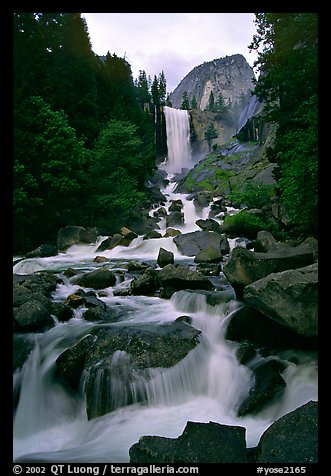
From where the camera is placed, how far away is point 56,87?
2316cm

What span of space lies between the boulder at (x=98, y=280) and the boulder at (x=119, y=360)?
14.7 feet

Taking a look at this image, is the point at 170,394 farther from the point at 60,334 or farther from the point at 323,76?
the point at 323,76

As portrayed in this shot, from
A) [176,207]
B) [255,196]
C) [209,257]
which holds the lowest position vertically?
[209,257]

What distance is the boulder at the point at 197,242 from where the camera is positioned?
15555mm

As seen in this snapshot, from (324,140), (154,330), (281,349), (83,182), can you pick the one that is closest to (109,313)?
(154,330)

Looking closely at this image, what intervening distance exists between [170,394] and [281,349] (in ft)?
7.40

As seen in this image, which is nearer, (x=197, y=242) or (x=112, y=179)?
(x=197, y=242)

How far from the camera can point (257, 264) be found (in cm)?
722

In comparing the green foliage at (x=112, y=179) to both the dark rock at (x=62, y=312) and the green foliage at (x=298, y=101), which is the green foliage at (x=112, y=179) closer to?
the green foliage at (x=298, y=101)

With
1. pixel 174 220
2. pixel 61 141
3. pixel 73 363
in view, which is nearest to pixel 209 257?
pixel 73 363

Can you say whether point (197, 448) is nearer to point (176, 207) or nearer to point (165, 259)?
point (165, 259)

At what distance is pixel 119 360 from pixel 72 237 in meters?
14.3

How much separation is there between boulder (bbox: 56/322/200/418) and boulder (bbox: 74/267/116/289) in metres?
4.49

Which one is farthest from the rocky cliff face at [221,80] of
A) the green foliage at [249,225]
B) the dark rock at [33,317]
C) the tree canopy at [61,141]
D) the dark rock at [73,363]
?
the dark rock at [73,363]
